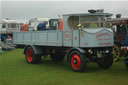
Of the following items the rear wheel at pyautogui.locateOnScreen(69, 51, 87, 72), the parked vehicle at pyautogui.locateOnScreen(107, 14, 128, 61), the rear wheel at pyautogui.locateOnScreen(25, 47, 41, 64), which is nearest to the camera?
the rear wheel at pyautogui.locateOnScreen(69, 51, 87, 72)

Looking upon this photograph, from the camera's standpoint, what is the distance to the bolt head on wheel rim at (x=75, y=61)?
297 inches

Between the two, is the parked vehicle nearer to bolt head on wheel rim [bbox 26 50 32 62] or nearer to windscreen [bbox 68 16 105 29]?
windscreen [bbox 68 16 105 29]

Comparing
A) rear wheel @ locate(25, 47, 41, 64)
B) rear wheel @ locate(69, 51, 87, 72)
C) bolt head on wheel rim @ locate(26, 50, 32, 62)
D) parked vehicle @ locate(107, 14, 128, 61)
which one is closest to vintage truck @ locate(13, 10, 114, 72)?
rear wheel @ locate(69, 51, 87, 72)

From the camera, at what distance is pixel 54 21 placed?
14.0 meters

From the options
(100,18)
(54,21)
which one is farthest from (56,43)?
(54,21)

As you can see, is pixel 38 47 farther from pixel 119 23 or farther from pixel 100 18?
pixel 119 23

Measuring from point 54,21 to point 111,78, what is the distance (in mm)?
8217

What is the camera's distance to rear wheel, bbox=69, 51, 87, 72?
290 inches

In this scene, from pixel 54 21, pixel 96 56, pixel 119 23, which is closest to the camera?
pixel 96 56

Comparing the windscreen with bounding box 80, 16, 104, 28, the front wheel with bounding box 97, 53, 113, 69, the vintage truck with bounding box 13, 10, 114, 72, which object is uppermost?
the windscreen with bounding box 80, 16, 104, 28

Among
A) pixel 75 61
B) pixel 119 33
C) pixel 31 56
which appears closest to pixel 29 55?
pixel 31 56

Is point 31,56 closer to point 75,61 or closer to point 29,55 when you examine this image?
point 29,55

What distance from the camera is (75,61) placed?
763 centimetres

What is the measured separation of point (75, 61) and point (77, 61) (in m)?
0.09
